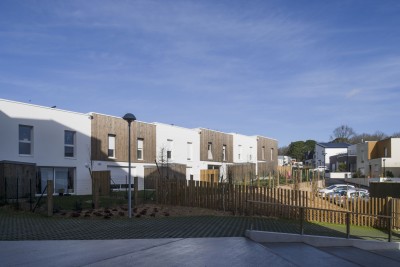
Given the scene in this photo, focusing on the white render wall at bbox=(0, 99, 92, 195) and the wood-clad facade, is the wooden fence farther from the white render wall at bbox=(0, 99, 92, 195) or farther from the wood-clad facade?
the wood-clad facade

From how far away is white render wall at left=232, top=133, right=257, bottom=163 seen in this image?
54375mm

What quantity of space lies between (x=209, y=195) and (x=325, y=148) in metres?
77.7

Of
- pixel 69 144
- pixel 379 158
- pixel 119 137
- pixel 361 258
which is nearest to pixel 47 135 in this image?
pixel 69 144

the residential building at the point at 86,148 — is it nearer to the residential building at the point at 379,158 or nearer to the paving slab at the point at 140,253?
the paving slab at the point at 140,253

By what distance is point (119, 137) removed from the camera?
35.7 meters

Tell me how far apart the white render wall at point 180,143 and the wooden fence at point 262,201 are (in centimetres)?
2062

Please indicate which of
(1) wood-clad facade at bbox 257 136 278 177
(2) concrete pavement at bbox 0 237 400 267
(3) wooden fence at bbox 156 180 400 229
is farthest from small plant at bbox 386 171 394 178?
(2) concrete pavement at bbox 0 237 400 267

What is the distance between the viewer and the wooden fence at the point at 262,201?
18172mm

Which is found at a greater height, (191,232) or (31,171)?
(31,171)

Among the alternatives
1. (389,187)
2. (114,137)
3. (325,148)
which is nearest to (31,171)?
(114,137)

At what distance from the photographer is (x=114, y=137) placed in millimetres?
35344

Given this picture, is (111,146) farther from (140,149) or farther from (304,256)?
(304,256)

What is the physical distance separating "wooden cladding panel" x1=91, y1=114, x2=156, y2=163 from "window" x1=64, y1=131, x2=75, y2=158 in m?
1.67

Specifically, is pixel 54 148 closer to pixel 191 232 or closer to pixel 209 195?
pixel 209 195
